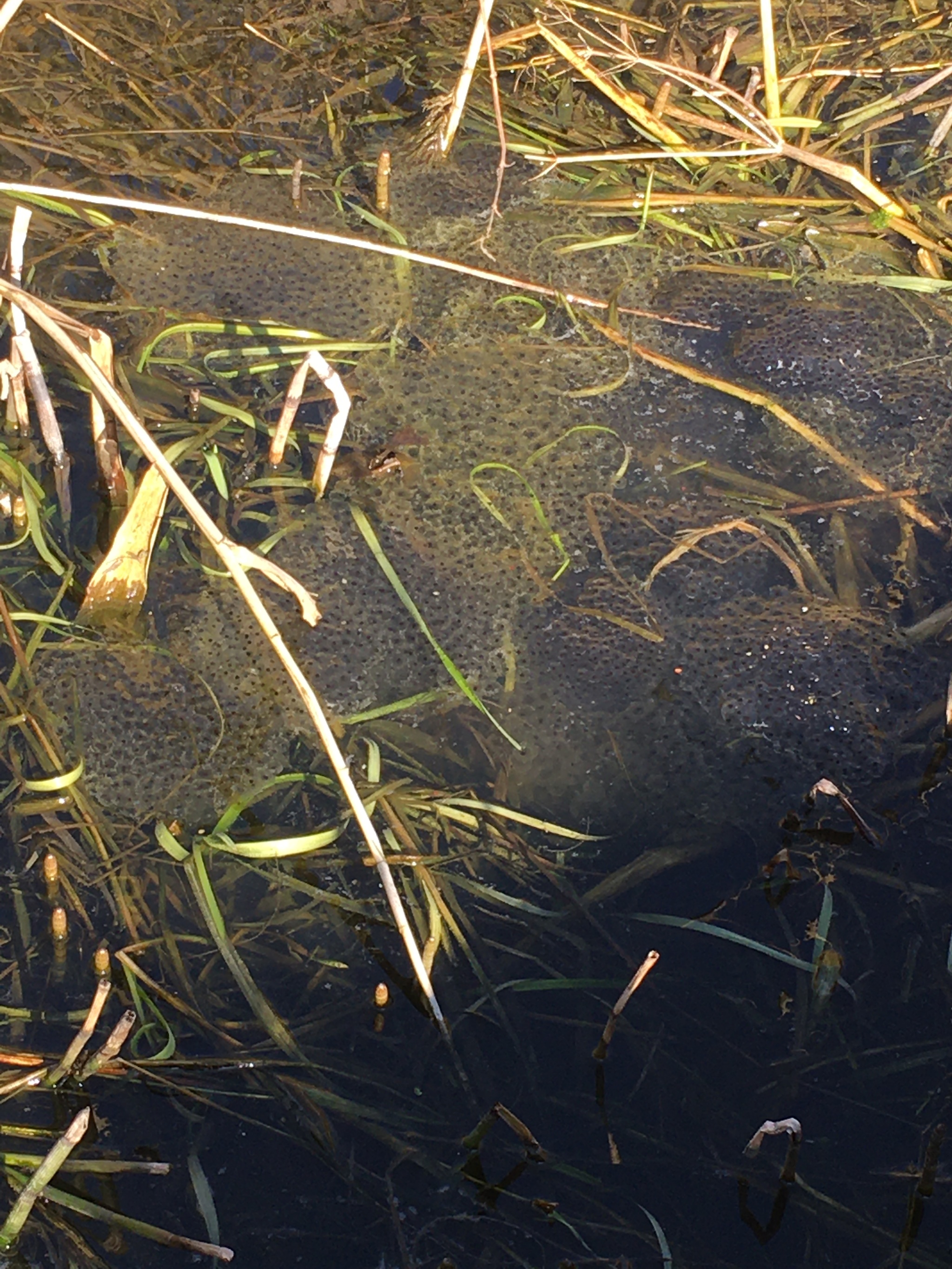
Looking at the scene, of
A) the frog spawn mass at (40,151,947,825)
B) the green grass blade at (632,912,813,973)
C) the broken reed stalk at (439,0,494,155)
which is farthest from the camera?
the broken reed stalk at (439,0,494,155)

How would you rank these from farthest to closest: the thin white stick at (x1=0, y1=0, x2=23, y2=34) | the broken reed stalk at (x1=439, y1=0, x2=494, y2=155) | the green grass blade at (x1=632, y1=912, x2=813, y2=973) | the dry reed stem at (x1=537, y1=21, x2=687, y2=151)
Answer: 1. the dry reed stem at (x1=537, y1=21, x2=687, y2=151)
2. the broken reed stalk at (x1=439, y1=0, x2=494, y2=155)
3. the thin white stick at (x1=0, y1=0, x2=23, y2=34)
4. the green grass blade at (x1=632, y1=912, x2=813, y2=973)

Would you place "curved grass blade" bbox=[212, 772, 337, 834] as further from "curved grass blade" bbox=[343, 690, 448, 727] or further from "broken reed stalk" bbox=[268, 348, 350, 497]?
"broken reed stalk" bbox=[268, 348, 350, 497]

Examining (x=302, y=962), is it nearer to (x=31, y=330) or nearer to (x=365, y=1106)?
(x=365, y=1106)

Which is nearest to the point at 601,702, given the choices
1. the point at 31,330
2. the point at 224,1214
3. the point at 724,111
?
the point at 224,1214

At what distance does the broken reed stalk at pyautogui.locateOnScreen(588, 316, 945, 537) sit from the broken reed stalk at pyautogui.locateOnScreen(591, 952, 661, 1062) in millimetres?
916

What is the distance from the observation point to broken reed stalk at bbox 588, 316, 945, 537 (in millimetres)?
1861

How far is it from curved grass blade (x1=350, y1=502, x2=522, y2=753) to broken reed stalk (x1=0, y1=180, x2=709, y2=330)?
477mm

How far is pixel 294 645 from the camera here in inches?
66.6

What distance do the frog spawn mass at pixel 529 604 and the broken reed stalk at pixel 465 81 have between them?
0.38 m

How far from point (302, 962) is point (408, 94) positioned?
1873 millimetres

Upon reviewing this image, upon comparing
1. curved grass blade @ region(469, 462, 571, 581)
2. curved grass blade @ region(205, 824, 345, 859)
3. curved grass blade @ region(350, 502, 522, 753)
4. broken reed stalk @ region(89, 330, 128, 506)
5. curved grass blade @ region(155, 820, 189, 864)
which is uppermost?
broken reed stalk @ region(89, 330, 128, 506)

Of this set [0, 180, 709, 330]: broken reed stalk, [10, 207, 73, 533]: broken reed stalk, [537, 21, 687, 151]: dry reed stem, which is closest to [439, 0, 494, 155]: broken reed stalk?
[537, 21, 687, 151]: dry reed stem

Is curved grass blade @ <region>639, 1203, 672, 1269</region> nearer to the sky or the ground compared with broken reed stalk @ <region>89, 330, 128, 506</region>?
nearer to the ground

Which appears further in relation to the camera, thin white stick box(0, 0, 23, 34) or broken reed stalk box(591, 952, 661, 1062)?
thin white stick box(0, 0, 23, 34)
